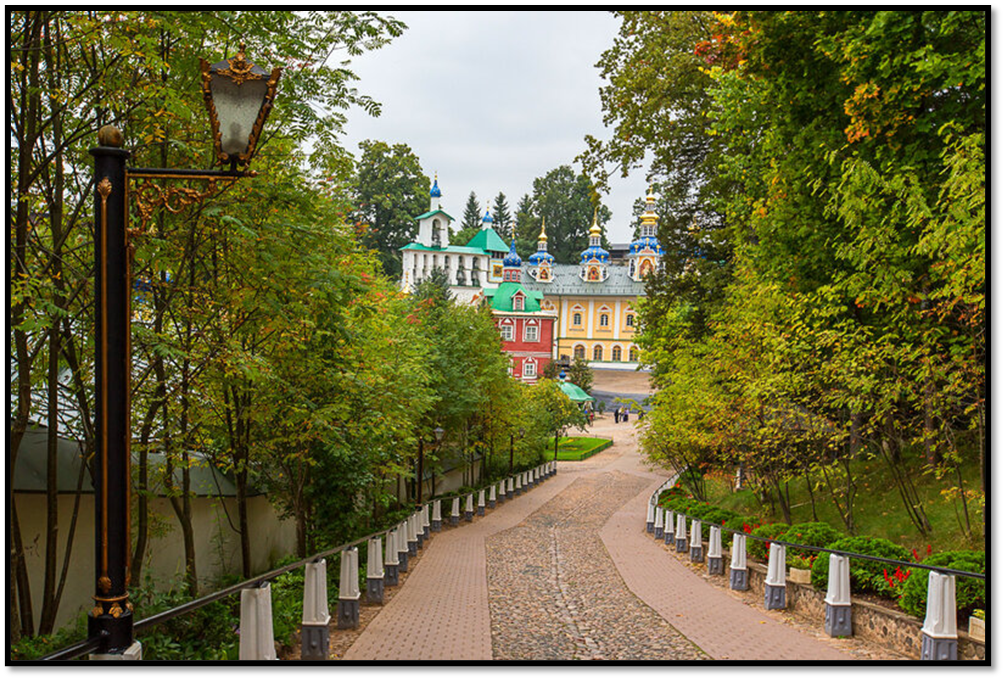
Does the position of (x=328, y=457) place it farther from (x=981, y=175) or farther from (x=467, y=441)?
(x=467, y=441)

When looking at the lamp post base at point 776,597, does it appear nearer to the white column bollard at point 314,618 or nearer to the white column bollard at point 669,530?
the white column bollard at point 314,618

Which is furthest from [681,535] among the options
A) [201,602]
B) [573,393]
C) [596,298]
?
[596,298]

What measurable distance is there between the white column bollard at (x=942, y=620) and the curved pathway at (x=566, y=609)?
1.09 m

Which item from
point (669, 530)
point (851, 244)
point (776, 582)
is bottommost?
point (669, 530)

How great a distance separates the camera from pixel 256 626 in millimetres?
6059

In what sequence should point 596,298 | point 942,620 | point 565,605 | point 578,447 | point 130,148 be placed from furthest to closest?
point 596,298, point 578,447, point 565,605, point 130,148, point 942,620

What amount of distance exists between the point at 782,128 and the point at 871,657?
9.69 meters

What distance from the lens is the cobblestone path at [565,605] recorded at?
8508 millimetres

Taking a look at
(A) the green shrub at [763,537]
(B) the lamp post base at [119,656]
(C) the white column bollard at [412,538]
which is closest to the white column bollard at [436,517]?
(C) the white column bollard at [412,538]

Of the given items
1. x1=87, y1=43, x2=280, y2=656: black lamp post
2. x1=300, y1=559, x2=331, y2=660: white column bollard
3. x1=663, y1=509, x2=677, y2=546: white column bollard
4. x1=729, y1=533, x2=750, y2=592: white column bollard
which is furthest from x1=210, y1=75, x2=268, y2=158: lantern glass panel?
x1=663, y1=509, x2=677, y2=546: white column bollard

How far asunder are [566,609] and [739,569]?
323 centimetres

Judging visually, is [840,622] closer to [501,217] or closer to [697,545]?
[697,545]

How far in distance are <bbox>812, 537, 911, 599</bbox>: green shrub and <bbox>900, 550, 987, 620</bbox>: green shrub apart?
57cm

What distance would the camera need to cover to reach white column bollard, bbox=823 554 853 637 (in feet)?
28.5
